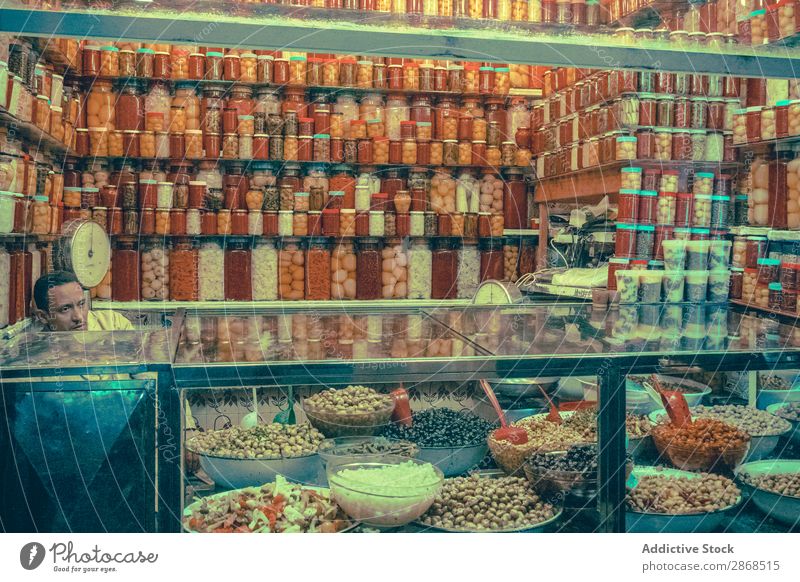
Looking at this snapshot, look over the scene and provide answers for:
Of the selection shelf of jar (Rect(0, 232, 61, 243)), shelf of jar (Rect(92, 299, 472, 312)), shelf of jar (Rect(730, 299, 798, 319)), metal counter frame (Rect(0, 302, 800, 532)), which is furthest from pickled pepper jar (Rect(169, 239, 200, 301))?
metal counter frame (Rect(0, 302, 800, 532))

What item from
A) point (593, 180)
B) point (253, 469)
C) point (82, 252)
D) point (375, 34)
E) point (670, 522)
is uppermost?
point (375, 34)

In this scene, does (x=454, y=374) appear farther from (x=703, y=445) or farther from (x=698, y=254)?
(x=698, y=254)

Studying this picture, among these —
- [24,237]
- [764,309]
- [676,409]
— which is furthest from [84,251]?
[764,309]

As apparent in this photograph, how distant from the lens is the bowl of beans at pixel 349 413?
1735mm

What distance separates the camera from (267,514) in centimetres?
155

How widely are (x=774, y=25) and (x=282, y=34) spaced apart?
2049mm

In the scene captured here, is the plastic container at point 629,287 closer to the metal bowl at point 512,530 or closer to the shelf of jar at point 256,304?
the shelf of jar at point 256,304

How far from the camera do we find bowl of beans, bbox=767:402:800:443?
6.86 ft

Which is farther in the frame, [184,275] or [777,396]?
[184,275]

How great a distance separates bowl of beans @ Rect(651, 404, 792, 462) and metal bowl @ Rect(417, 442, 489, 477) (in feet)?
1.68

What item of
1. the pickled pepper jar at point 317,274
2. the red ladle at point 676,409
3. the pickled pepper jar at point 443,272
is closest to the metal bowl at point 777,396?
the red ladle at point 676,409

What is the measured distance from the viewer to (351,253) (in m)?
4.23

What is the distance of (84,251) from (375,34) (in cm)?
120
